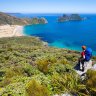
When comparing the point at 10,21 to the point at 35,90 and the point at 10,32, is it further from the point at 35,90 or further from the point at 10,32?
the point at 35,90

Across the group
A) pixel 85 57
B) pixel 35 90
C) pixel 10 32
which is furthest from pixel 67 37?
pixel 35 90

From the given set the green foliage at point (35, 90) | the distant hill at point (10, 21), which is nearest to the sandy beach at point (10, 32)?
the distant hill at point (10, 21)

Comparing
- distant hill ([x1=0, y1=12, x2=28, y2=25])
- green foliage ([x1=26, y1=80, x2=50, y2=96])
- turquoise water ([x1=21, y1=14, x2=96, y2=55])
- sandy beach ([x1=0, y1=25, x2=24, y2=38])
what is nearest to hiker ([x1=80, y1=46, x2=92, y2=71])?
green foliage ([x1=26, y1=80, x2=50, y2=96])

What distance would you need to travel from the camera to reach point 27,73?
39.2 ft

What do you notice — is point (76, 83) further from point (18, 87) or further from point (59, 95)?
point (18, 87)

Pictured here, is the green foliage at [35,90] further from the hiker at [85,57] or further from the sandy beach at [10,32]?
the sandy beach at [10,32]

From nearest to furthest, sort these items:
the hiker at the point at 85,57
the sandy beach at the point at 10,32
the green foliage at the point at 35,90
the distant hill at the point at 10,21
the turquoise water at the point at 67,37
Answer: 1. the green foliage at the point at 35,90
2. the hiker at the point at 85,57
3. the turquoise water at the point at 67,37
4. the sandy beach at the point at 10,32
5. the distant hill at the point at 10,21

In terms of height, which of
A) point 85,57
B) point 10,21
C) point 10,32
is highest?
point 85,57

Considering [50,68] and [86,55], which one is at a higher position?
[86,55]

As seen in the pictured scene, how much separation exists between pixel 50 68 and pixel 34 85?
4281 mm

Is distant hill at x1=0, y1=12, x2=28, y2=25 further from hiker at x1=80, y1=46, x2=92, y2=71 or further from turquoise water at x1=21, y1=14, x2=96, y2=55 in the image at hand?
hiker at x1=80, y1=46, x2=92, y2=71

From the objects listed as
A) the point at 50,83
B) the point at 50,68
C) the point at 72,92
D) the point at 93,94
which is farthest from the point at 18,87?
the point at 50,68

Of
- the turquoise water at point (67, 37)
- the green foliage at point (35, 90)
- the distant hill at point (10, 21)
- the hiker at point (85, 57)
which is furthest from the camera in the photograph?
the distant hill at point (10, 21)

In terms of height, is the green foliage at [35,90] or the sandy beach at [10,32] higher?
the green foliage at [35,90]
